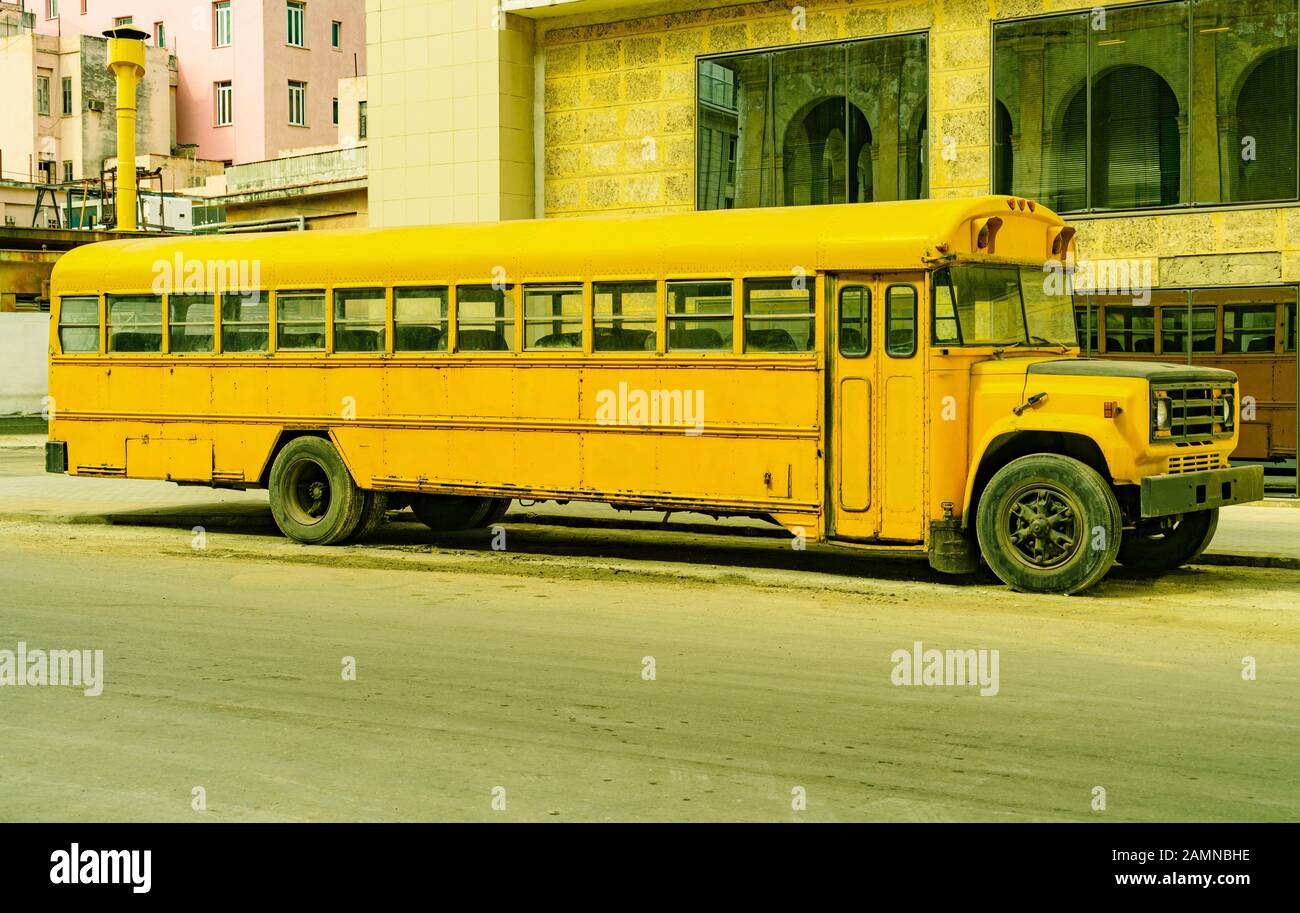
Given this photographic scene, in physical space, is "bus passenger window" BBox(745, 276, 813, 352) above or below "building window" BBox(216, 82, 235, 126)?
below

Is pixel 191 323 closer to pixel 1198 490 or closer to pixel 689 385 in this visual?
pixel 689 385

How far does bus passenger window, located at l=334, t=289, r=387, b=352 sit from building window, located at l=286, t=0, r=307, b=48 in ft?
158

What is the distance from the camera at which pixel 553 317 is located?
13.9 meters

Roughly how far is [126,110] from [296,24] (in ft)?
60.8

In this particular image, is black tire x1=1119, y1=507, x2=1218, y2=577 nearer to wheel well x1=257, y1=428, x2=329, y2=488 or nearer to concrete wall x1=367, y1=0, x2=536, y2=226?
wheel well x1=257, y1=428, x2=329, y2=488

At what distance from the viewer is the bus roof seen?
1228 cm

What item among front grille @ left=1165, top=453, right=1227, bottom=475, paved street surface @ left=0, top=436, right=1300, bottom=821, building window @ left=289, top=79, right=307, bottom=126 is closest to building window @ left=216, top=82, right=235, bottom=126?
building window @ left=289, top=79, right=307, bottom=126

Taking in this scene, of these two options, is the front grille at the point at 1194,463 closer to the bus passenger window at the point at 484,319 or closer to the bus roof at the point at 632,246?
the bus roof at the point at 632,246

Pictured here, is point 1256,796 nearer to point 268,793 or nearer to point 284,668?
point 268,793

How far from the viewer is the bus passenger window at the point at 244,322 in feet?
51.4

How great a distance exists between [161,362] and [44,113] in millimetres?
48201

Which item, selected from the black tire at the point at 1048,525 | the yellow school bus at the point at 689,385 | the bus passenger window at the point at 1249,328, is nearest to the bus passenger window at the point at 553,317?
the yellow school bus at the point at 689,385

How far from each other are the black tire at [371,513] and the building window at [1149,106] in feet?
33.1

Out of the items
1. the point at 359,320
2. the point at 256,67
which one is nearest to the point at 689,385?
the point at 359,320
